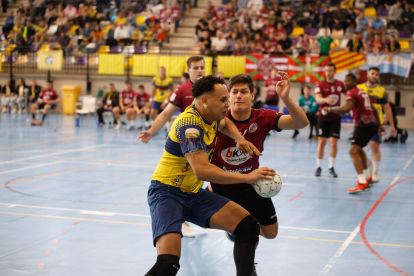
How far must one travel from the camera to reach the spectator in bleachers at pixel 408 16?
2072cm

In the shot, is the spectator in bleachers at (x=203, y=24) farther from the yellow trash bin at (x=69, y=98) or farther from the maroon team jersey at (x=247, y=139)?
the maroon team jersey at (x=247, y=139)

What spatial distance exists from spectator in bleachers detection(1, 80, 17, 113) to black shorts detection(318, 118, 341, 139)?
17952mm

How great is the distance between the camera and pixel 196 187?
394cm

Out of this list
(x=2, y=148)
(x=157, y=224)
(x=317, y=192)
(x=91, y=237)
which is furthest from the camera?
(x=2, y=148)

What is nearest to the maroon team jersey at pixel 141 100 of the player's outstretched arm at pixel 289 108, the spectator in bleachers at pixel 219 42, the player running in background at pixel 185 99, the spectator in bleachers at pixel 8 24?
the spectator in bleachers at pixel 219 42

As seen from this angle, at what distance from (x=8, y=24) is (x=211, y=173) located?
27295mm

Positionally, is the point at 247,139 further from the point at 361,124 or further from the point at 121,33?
the point at 121,33

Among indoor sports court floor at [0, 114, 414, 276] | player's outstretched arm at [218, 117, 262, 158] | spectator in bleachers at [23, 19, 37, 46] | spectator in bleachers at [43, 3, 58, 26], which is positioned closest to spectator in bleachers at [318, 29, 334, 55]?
indoor sports court floor at [0, 114, 414, 276]

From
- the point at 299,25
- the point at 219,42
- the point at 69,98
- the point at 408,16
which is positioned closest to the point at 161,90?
the point at 219,42

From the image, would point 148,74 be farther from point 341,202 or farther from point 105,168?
point 341,202

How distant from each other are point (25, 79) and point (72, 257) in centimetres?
2232

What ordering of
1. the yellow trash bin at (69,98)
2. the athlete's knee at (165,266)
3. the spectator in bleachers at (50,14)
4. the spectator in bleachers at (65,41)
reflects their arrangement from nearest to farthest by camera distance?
the athlete's knee at (165,266) → the yellow trash bin at (69,98) → the spectator in bleachers at (65,41) → the spectator in bleachers at (50,14)

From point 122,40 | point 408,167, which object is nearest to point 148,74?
point 122,40

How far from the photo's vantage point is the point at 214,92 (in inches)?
144
